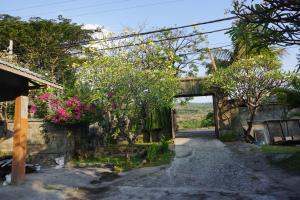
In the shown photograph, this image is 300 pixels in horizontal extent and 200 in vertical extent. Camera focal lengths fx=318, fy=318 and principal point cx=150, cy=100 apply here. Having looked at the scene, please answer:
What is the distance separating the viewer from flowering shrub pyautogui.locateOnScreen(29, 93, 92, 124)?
42.4ft

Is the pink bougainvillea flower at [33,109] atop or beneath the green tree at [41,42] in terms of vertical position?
beneath

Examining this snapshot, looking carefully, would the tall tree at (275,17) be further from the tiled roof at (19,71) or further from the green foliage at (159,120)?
the green foliage at (159,120)

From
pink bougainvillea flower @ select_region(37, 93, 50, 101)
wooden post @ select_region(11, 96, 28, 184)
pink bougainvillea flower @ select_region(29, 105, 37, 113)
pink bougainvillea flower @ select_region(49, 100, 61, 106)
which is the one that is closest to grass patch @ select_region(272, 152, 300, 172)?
wooden post @ select_region(11, 96, 28, 184)

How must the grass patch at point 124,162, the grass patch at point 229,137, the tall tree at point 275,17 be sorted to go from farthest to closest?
the grass patch at point 229,137 → the grass patch at point 124,162 → the tall tree at point 275,17

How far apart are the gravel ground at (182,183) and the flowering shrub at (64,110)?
2.33 m

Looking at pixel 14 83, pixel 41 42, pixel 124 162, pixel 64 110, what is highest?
pixel 41 42

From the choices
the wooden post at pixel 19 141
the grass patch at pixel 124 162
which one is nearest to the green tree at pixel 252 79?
the grass patch at pixel 124 162

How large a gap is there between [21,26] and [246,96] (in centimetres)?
1566

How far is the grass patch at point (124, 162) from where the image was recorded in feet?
39.2

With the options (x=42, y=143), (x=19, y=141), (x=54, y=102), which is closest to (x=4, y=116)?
(x=54, y=102)

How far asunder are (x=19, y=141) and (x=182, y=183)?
189 inches

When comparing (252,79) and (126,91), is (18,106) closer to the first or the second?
(126,91)

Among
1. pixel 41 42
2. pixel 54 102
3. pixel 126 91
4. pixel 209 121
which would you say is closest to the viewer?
pixel 126 91

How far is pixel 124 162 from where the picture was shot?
1264 centimetres
